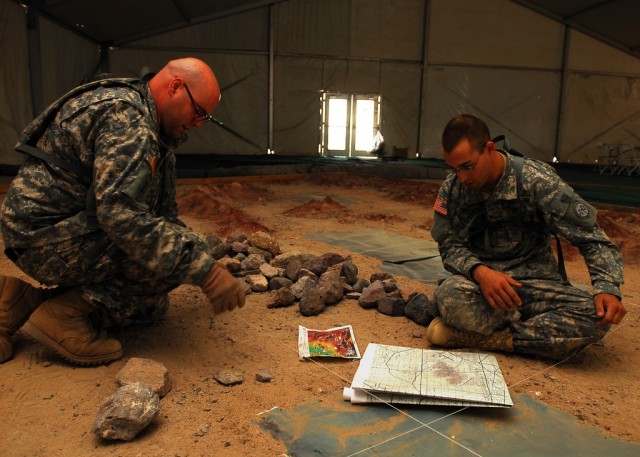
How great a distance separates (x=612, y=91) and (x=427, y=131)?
16.5ft

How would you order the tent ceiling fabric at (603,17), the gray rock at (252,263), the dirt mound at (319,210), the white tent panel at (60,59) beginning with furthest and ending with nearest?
the tent ceiling fabric at (603,17) < the white tent panel at (60,59) < the dirt mound at (319,210) < the gray rock at (252,263)

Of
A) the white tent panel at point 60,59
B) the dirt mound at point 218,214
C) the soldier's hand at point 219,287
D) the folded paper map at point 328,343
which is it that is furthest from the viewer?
the white tent panel at point 60,59

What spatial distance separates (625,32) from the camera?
1284cm

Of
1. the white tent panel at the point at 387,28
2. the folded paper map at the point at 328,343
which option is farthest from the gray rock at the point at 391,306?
the white tent panel at the point at 387,28

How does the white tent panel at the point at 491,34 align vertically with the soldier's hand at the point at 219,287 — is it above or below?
above

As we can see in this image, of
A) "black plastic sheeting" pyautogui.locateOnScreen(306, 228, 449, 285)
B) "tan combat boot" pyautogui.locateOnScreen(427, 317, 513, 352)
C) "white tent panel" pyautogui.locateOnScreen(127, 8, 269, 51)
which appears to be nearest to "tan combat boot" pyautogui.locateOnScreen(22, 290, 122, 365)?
"tan combat boot" pyautogui.locateOnScreen(427, 317, 513, 352)

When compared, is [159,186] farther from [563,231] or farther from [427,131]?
[427,131]

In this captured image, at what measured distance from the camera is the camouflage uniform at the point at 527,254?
2.10m

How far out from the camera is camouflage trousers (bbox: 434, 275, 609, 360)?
2.10m

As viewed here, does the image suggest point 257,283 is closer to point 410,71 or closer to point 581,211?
point 581,211

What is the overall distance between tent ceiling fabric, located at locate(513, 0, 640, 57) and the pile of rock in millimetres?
11218

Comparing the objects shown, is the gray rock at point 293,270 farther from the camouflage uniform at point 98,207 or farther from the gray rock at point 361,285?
the camouflage uniform at point 98,207

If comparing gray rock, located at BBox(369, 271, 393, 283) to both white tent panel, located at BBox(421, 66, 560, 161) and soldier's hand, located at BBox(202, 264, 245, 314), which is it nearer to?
soldier's hand, located at BBox(202, 264, 245, 314)

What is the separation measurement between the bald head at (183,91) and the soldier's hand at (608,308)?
157 centimetres
